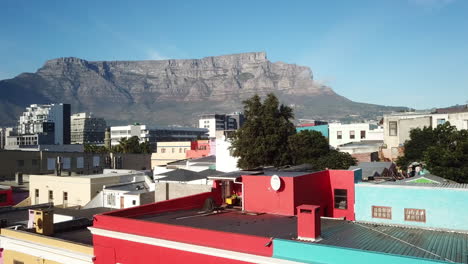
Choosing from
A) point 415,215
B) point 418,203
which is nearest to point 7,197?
point 415,215

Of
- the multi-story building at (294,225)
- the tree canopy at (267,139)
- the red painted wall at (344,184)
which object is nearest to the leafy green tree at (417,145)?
the tree canopy at (267,139)

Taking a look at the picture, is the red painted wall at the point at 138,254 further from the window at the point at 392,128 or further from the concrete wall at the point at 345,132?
the concrete wall at the point at 345,132

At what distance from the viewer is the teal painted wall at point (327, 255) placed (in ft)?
34.5

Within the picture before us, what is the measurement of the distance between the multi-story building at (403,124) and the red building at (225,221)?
41402 mm

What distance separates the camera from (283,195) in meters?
17.9

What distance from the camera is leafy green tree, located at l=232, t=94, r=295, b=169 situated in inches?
1519

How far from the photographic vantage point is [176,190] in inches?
1259

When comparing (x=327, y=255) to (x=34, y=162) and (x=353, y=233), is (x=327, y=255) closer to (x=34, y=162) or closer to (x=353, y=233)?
(x=353, y=233)

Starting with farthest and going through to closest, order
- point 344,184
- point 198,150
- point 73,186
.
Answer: point 198,150 < point 73,186 < point 344,184

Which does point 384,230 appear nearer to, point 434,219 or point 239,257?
point 434,219

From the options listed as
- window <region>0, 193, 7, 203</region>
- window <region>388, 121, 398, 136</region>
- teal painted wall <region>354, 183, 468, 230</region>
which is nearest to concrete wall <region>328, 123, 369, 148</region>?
window <region>388, 121, 398, 136</region>

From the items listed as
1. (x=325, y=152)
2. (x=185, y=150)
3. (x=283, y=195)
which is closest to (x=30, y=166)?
(x=185, y=150)

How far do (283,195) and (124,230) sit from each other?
7142mm

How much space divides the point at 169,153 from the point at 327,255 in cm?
9092
